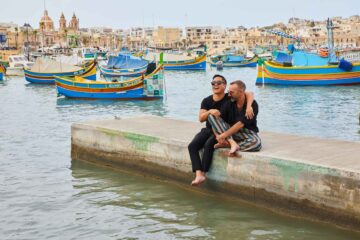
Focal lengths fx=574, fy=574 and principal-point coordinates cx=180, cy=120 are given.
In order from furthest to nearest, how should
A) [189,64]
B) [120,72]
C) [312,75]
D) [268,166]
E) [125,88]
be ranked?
[189,64] < [120,72] < [312,75] < [125,88] < [268,166]

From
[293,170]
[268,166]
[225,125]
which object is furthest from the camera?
[225,125]

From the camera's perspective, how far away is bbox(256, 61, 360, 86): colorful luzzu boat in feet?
139

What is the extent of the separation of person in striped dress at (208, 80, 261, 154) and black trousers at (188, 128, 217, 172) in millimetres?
176

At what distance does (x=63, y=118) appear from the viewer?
25078 mm

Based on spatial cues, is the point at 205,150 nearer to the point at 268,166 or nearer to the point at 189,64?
the point at 268,166

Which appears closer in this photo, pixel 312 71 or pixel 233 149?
pixel 233 149

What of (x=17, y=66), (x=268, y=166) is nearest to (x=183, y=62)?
(x=17, y=66)

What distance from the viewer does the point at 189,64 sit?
76.8 metres

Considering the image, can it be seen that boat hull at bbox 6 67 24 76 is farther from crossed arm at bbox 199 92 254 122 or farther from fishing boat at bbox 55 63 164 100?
crossed arm at bbox 199 92 254 122

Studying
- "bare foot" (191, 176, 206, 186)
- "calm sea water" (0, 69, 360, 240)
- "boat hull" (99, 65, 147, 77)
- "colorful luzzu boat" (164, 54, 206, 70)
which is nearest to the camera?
"calm sea water" (0, 69, 360, 240)

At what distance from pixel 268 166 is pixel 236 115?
103 cm

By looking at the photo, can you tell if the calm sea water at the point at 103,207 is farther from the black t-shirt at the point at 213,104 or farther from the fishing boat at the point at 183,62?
the fishing boat at the point at 183,62

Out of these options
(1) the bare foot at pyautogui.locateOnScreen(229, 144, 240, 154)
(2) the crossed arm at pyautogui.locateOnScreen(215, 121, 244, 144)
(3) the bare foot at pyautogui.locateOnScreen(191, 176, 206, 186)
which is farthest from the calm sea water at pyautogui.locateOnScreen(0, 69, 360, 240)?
(2) the crossed arm at pyautogui.locateOnScreen(215, 121, 244, 144)

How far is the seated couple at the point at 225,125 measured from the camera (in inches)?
339
